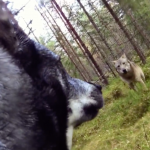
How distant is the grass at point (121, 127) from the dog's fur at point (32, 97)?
4662mm

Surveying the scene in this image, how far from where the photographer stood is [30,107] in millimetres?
1154

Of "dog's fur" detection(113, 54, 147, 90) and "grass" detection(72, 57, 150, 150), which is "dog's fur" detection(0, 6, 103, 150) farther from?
"dog's fur" detection(113, 54, 147, 90)

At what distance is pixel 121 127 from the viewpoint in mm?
8625

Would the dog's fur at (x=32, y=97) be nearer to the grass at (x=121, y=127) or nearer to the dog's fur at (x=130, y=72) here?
the grass at (x=121, y=127)

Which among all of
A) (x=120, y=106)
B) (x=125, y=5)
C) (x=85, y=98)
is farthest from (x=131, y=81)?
(x=125, y=5)

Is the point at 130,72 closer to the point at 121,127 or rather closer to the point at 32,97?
the point at 121,127

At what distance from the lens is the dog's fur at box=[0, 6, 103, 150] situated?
1.05 metres

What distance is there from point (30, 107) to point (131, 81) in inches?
387

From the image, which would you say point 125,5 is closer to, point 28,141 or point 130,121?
point 130,121

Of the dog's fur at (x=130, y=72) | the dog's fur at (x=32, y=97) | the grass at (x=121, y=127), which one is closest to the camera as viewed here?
the dog's fur at (x=32, y=97)

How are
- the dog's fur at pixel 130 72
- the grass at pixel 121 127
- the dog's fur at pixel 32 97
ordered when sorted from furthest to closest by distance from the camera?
1. the dog's fur at pixel 130 72
2. the grass at pixel 121 127
3. the dog's fur at pixel 32 97

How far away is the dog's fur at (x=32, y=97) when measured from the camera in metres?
1.05

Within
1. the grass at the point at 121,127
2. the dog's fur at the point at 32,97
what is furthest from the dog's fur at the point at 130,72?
the dog's fur at the point at 32,97

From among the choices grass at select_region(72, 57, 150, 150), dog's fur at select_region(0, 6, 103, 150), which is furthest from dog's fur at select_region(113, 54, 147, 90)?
dog's fur at select_region(0, 6, 103, 150)
